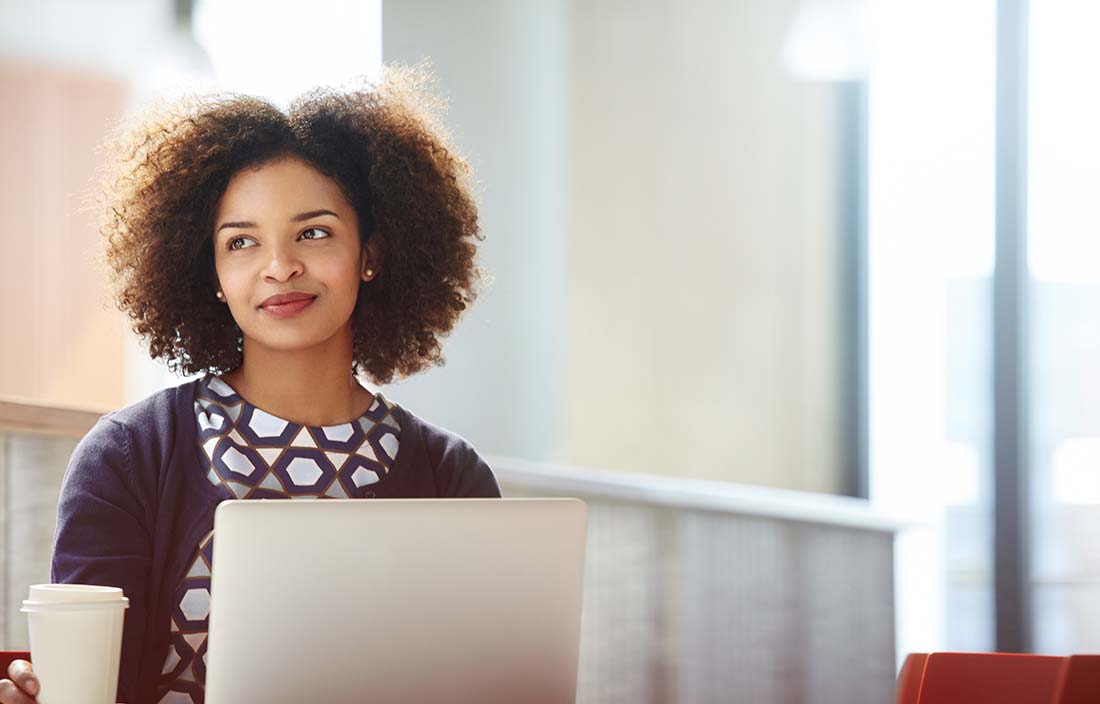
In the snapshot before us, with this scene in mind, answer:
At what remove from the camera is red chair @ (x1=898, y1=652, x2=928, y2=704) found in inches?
65.7

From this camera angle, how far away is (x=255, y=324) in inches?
66.2

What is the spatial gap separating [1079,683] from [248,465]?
976mm

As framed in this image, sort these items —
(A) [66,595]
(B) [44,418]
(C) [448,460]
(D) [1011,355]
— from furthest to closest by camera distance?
1. (D) [1011,355]
2. (B) [44,418]
3. (C) [448,460]
4. (A) [66,595]

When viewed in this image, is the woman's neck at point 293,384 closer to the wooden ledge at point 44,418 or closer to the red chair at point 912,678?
the wooden ledge at point 44,418

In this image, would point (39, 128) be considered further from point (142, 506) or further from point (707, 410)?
point (707, 410)

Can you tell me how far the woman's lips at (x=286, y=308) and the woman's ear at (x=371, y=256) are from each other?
167mm

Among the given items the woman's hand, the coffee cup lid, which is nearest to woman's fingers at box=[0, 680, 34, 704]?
the woman's hand

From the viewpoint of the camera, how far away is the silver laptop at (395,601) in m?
1.10

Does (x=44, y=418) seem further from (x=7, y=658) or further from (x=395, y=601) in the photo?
(x=395, y=601)

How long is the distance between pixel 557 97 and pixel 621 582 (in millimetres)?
1584

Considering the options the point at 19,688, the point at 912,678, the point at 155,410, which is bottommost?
the point at 912,678

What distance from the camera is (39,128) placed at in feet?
10.1

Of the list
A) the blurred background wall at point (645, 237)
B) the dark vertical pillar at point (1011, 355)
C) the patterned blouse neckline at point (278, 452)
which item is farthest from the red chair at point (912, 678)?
the dark vertical pillar at point (1011, 355)

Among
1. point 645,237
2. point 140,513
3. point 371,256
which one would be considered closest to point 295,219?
point 371,256
